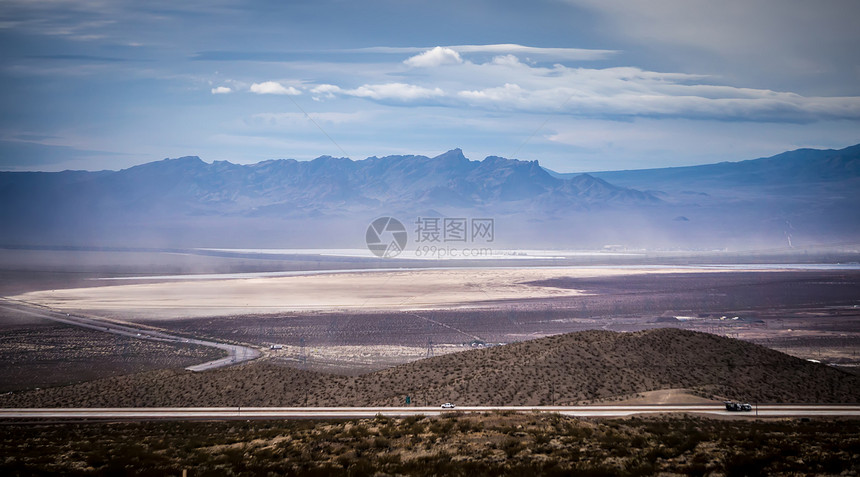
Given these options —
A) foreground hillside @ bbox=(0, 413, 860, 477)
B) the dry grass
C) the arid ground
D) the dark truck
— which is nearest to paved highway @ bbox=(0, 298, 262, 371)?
the dry grass

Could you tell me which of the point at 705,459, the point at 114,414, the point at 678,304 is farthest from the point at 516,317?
the point at 705,459

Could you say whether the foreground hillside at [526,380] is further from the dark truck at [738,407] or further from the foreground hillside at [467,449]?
the foreground hillside at [467,449]

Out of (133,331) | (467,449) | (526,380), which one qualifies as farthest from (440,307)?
(467,449)

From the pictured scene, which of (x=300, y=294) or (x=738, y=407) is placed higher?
(x=300, y=294)

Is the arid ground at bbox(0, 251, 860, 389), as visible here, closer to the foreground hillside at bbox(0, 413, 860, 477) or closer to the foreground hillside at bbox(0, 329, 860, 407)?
the foreground hillside at bbox(0, 329, 860, 407)

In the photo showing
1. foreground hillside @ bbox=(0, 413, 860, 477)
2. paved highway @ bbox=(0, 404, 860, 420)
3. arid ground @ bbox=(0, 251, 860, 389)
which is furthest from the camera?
arid ground @ bbox=(0, 251, 860, 389)

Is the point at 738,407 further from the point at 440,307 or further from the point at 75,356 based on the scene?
the point at 75,356

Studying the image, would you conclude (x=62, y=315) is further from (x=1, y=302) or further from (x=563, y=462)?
(x=563, y=462)
